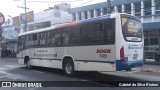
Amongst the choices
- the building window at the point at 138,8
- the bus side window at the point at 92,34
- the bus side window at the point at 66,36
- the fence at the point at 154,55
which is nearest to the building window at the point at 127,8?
the building window at the point at 138,8

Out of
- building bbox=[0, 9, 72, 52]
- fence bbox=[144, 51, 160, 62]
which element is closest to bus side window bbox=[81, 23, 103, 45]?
fence bbox=[144, 51, 160, 62]

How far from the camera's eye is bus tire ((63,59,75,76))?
13992mm

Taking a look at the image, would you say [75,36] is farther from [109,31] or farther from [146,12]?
[146,12]

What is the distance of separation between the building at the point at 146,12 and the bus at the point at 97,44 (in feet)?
60.1

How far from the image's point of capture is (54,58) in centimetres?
1559

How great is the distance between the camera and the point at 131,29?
477 inches

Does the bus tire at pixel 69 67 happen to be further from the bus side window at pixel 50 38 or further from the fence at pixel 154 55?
the fence at pixel 154 55

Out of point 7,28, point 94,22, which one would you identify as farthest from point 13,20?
point 94,22

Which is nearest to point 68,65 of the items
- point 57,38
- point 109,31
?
point 57,38

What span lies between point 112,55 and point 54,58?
17.1 feet

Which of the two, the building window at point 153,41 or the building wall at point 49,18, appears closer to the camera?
the building window at point 153,41

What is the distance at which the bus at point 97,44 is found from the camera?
1138 centimetres

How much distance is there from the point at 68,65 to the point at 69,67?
15cm

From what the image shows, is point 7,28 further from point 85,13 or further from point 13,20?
point 85,13
